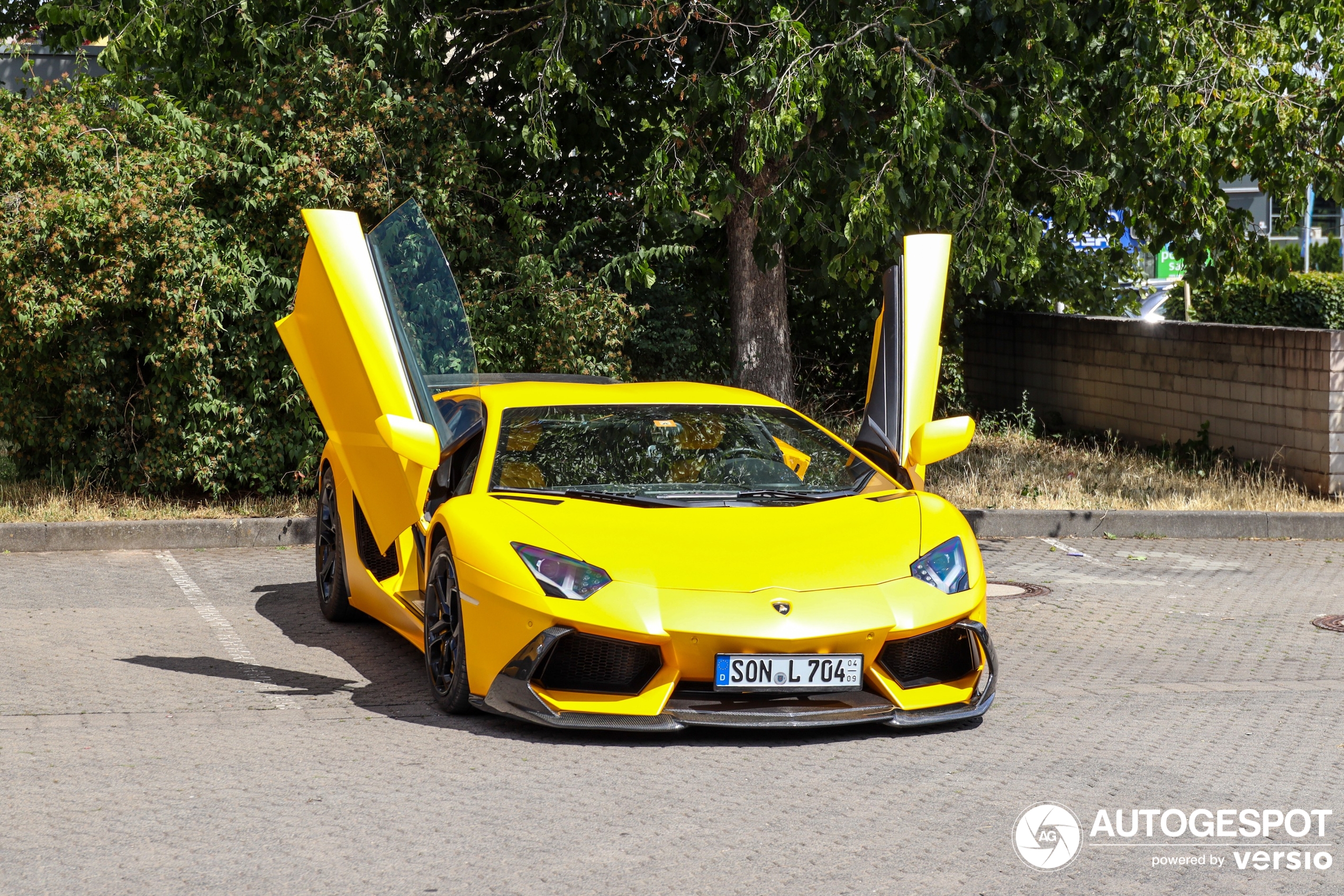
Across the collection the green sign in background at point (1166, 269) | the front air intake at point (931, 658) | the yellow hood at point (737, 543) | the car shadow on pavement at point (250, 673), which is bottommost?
the car shadow on pavement at point (250, 673)

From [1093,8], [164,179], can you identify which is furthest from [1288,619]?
[164,179]

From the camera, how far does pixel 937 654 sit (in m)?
5.47

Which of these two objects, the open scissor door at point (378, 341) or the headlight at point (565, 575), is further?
the open scissor door at point (378, 341)

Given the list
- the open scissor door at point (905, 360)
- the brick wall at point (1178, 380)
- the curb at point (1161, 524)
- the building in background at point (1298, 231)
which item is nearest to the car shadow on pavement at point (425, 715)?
the open scissor door at point (905, 360)

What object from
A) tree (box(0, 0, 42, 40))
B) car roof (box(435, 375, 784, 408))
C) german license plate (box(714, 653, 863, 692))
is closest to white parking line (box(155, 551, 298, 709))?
car roof (box(435, 375, 784, 408))

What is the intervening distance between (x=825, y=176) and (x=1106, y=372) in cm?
616

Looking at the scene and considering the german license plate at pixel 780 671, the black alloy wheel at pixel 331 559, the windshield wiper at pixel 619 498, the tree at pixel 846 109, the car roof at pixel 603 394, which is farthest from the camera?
the tree at pixel 846 109

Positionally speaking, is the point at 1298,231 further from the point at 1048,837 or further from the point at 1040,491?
the point at 1048,837

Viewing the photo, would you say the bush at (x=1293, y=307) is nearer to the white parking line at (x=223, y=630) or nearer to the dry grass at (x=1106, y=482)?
the dry grass at (x=1106, y=482)

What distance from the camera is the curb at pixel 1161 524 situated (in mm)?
10883

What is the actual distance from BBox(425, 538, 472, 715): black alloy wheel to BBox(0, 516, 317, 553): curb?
441cm

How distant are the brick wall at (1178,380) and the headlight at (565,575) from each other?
28.4ft

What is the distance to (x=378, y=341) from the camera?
650 centimetres

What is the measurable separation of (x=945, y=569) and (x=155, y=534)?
649 centimetres
